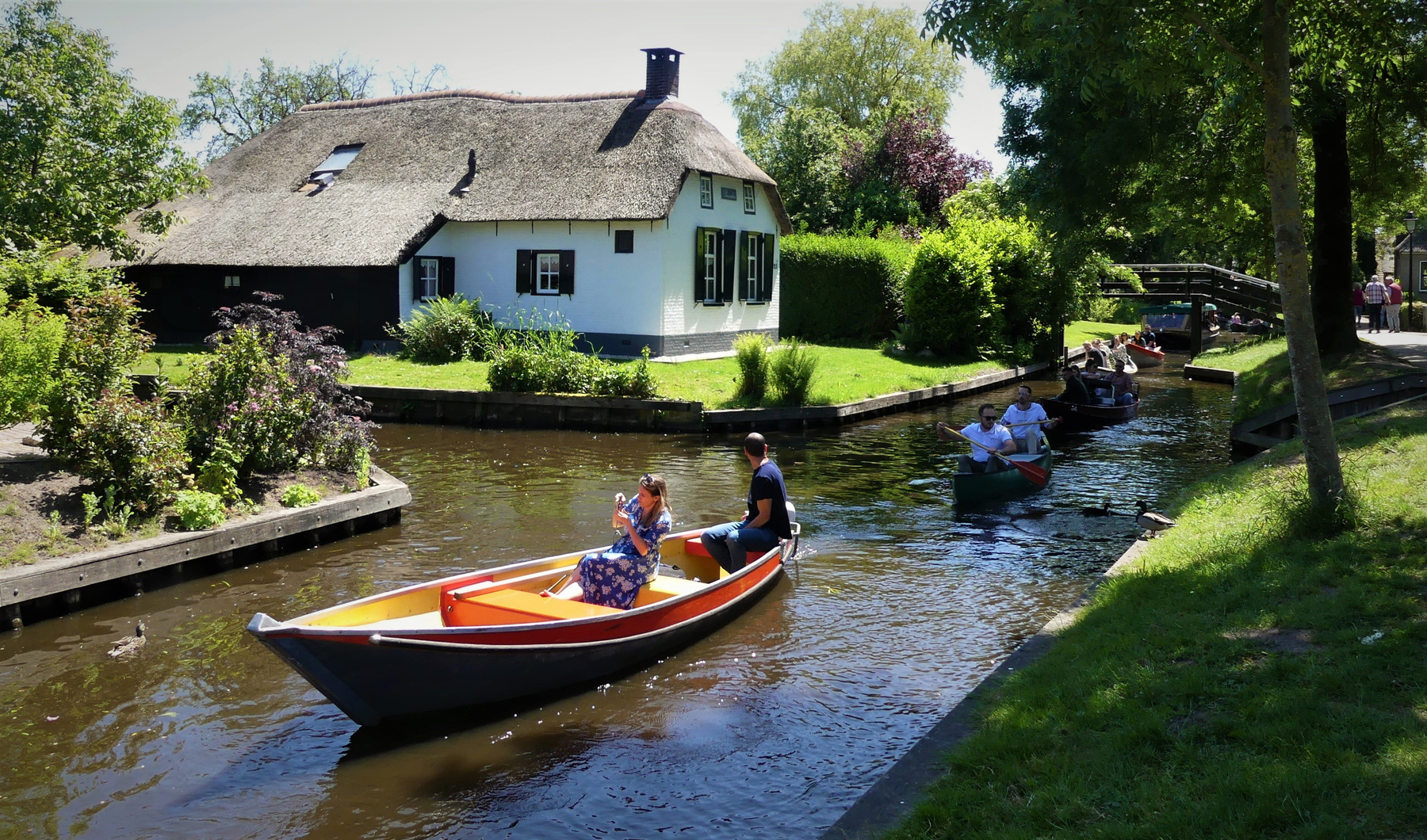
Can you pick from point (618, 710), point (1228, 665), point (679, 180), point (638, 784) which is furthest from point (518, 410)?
point (1228, 665)

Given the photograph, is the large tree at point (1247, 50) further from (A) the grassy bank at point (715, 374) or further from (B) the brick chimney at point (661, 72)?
(B) the brick chimney at point (661, 72)

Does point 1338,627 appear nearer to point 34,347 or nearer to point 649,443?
point 34,347

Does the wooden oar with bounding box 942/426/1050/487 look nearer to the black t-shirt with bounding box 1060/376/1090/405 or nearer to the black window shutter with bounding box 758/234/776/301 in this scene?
the black t-shirt with bounding box 1060/376/1090/405

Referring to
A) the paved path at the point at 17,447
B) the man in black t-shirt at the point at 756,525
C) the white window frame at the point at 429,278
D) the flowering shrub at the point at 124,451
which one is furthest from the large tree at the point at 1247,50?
the white window frame at the point at 429,278

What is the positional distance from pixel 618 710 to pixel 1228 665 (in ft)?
13.1

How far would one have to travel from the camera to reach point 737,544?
10148mm

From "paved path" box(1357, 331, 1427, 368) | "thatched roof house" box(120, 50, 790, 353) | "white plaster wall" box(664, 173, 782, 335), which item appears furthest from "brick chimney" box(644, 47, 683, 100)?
"paved path" box(1357, 331, 1427, 368)

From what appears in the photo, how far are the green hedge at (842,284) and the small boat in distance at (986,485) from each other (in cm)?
1953

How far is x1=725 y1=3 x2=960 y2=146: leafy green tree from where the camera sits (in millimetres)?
53719

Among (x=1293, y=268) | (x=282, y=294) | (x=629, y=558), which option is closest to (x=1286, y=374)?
(x=1293, y=268)

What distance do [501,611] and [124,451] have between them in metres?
4.70

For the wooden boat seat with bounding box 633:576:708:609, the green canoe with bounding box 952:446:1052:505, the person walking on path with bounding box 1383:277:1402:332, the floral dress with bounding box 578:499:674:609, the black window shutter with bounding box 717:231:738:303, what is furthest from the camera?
the person walking on path with bounding box 1383:277:1402:332

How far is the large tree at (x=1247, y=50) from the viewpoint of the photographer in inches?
311

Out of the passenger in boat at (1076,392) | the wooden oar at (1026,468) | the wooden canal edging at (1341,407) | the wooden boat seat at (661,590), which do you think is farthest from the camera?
the passenger in boat at (1076,392)
